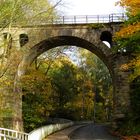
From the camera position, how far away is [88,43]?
4528 centimetres

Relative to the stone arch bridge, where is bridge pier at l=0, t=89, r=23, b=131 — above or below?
below

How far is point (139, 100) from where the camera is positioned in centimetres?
4056

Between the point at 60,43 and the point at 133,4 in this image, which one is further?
the point at 60,43

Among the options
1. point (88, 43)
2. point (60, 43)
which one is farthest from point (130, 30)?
point (60, 43)

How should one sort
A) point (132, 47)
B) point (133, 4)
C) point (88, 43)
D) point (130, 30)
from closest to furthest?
point (133, 4) < point (130, 30) < point (132, 47) < point (88, 43)

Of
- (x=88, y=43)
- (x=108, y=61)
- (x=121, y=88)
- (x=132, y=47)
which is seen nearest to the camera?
(x=132, y=47)

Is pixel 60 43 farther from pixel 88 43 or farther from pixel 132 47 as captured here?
pixel 132 47

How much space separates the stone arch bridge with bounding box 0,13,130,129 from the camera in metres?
43.2

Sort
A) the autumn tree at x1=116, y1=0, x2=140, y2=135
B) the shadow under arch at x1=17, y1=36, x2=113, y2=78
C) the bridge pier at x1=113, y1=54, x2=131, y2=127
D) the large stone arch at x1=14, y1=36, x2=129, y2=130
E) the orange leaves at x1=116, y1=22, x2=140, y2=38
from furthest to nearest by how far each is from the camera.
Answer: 1. the shadow under arch at x1=17, y1=36, x2=113, y2=78
2. the large stone arch at x1=14, y1=36, x2=129, y2=130
3. the bridge pier at x1=113, y1=54, x2=131, y2=127
4. the autumn tree at x1=116, y1=0, x2=140, y2=135
5. the orange leaves at x1=116, y1=22, x2=140, y2=38

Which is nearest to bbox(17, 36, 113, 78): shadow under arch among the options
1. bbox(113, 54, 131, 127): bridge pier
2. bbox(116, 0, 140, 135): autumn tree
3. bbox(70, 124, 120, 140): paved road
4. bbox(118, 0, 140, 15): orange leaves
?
bbox(113, 54, 131, 127): bridge pier

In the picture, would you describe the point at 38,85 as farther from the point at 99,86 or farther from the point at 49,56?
the point at 99,86

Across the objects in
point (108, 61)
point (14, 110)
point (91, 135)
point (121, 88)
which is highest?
point (108, 61)

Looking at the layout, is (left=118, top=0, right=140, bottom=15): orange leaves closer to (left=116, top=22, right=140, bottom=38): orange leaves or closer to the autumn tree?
the autumn tree

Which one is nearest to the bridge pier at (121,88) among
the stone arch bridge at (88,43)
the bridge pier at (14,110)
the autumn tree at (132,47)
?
the stone arch bridge at (88,43)
